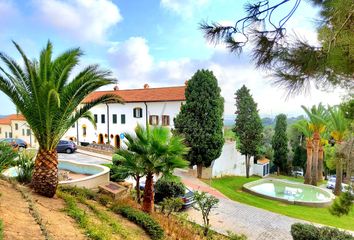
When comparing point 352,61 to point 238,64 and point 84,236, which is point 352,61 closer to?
point 238,64

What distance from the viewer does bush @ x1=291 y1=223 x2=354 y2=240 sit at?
875 cm

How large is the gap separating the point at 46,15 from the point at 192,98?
50.0ft

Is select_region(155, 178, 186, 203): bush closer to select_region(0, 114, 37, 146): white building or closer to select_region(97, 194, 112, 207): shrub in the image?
select_region(97, 194, 112, 207): shrub

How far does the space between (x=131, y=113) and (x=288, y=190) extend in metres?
19.8

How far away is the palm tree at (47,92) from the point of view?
8.49 m

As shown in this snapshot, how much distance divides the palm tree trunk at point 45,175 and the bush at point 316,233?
8383mm

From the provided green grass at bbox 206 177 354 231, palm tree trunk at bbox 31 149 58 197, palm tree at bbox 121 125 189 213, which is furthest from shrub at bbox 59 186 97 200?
green grass at bbox 206 177 354 231

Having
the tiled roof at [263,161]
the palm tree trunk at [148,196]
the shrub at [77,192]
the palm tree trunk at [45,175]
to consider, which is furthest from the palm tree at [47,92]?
the tiled roof at [263,161]

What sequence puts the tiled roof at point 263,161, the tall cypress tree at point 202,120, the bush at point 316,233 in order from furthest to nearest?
the tiled roof at point 263,161 → the tall cypress tree at point 202,120 → the bush at point 316,233

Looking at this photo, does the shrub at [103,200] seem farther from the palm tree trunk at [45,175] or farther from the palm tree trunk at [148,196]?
the palm tree trunk at [45,175]

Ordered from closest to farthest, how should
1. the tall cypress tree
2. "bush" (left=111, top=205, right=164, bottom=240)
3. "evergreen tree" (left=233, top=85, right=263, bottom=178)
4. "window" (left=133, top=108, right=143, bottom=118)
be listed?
1. "bush" (left=111, top=205, right=164, bottom=240)
2. the tall cypress tree
3. "evergreen tree" (left=233, top=85, right=263, bottom=178)
4. "window" (left=133, top=108, right=143, bottom=118)

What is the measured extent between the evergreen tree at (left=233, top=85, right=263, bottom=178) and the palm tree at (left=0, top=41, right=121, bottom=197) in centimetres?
2106

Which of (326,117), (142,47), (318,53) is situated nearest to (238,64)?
(318,53)

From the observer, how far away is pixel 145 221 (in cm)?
858
